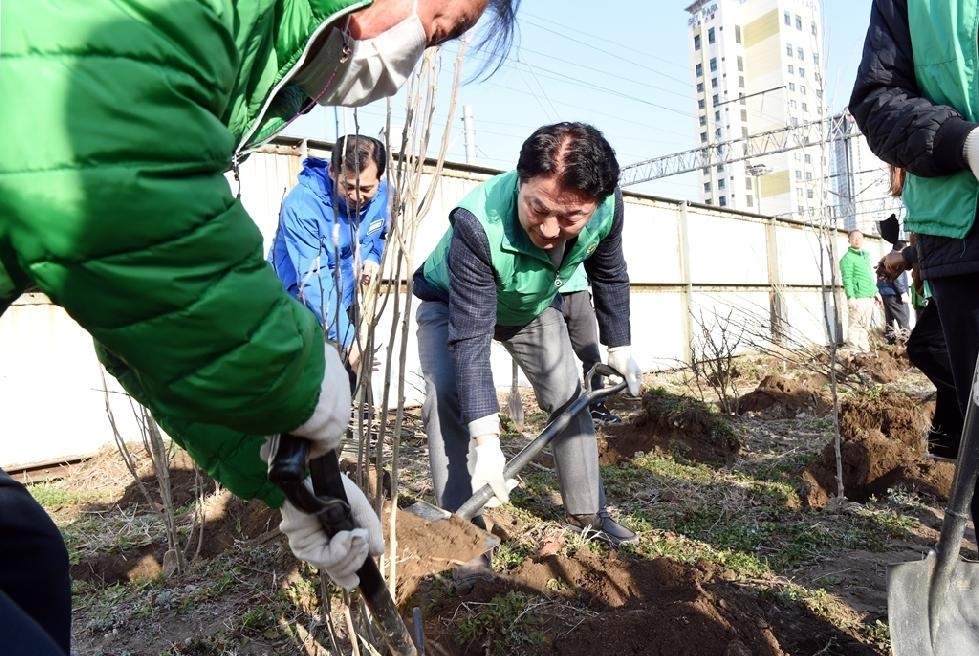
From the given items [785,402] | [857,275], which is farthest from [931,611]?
[857,275]

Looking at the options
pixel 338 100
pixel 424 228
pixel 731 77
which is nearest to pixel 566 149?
pixel 338 100

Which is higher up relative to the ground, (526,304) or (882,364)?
(526,304)

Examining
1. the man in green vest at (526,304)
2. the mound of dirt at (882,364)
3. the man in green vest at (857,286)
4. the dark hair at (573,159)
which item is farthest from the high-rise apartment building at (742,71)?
the dark hair at (573,159)

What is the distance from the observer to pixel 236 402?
821 millimetres

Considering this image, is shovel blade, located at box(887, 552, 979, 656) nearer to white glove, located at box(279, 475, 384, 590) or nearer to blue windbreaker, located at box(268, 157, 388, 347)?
white glove, located at box(279, 475, 384, 590)

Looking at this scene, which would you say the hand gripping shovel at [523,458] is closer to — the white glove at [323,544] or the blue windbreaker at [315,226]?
the white glove at [323,544]

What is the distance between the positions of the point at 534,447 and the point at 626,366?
0.70 meters

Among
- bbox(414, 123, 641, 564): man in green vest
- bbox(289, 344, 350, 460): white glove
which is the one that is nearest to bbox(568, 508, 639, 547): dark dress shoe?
bbox(414, 123, 641, 564): man in green vest

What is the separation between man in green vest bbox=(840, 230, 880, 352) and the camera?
28.8ft

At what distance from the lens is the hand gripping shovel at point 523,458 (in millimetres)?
2227

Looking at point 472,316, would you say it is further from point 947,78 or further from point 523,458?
point 947,78

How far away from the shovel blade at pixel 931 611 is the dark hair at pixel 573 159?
1.32 m

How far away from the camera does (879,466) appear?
3.48 m

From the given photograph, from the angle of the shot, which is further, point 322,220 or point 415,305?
point 415,305
